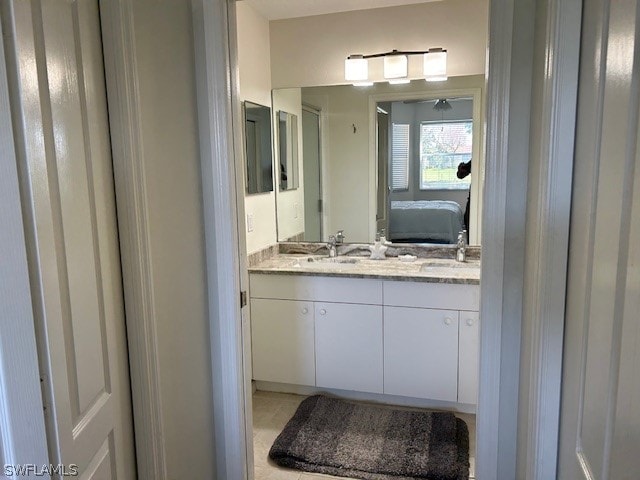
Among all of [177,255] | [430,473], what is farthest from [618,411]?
[430,473]

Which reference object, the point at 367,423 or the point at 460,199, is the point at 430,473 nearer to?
the point at 367,423

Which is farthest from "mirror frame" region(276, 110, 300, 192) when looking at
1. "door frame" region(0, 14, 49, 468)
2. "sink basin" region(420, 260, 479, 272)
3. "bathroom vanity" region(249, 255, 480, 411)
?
"door frame" region(0, 14, 49, 468)

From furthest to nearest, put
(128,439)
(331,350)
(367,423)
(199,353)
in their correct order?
(331,350), (367,423), (199,353), (128,439)

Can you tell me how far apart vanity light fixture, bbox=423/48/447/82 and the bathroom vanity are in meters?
1.15

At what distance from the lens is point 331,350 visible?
2.85m

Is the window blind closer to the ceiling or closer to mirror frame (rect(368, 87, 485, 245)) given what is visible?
mirror frame (rect(368, 87, 485, 245))

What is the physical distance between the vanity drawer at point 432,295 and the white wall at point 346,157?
624 millimetres

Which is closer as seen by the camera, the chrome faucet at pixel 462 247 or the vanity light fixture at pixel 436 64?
the vanity light fixture at pixel 436 64

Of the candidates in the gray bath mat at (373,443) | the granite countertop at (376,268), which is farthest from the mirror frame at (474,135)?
the gray bath mat at (373,443)

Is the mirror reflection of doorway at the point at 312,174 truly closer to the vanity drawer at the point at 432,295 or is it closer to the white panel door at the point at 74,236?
the vanity drawer at the point at 432,295

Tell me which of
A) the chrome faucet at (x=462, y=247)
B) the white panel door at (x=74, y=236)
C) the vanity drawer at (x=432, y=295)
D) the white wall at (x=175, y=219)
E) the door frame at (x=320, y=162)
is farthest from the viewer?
the door frame at (x=320, y=162)

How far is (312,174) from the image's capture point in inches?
129

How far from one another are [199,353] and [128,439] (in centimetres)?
36

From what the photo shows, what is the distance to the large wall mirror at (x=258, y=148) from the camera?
Result: 297cm
